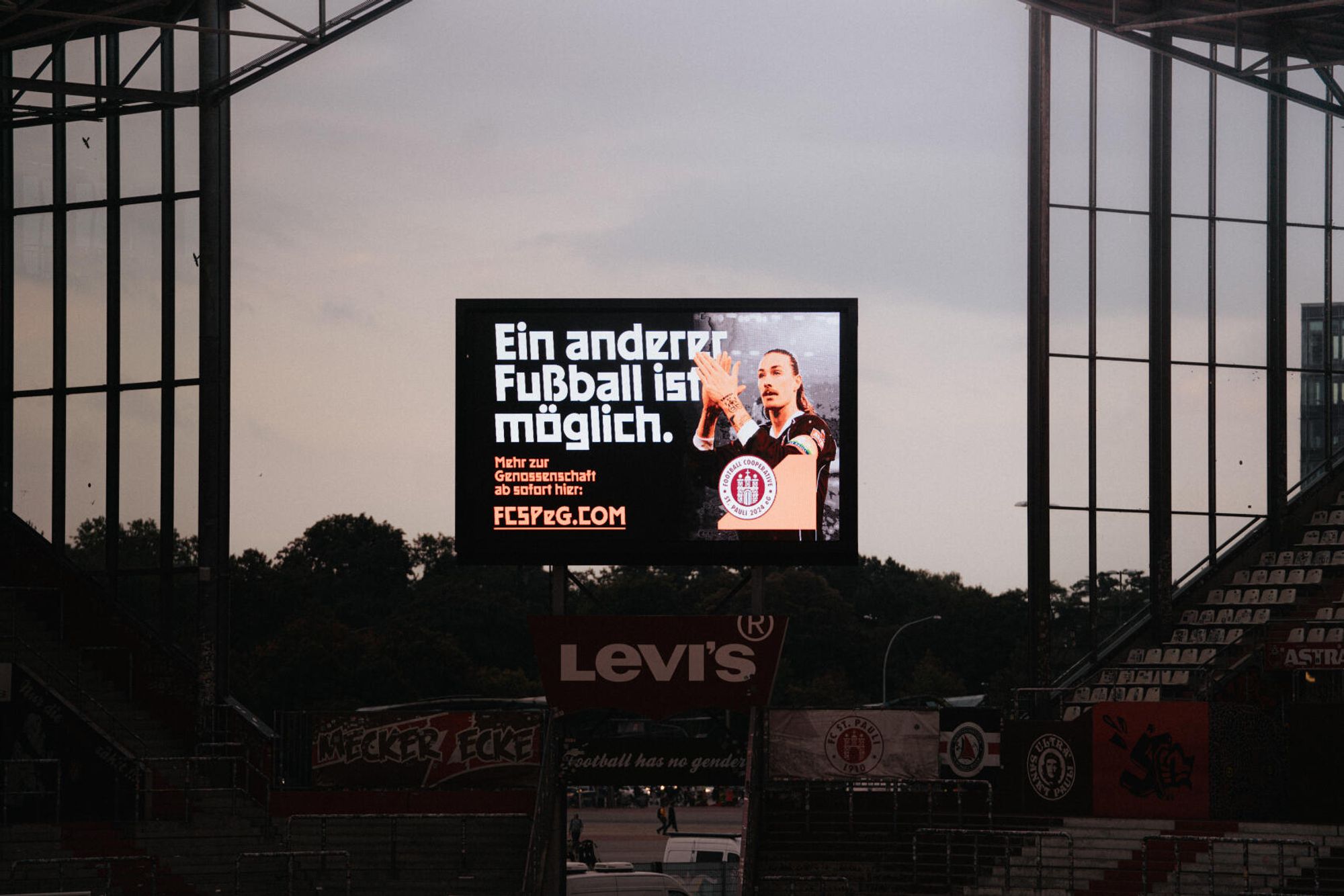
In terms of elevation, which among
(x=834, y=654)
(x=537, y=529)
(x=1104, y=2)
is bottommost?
(x=834, y=654)

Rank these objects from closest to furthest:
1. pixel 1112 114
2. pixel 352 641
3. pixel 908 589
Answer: pixel 1112 114 < pixel 352 641 < pixel 908 589

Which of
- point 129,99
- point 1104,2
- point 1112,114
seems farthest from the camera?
point 1112,114

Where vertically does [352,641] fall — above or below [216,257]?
below

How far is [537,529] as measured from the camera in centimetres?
2784

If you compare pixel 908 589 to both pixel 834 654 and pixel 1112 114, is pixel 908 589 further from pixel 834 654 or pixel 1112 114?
pixel 1112 114

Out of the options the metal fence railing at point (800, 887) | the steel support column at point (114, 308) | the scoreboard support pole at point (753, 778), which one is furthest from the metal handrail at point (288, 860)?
the steel support column at point (114, 308)

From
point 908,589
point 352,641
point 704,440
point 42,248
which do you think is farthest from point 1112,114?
point 908,589

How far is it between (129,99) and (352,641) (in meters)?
50.7

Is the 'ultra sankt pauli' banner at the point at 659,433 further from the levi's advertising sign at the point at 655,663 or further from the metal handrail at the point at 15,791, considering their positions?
the metal handrail at the point at 15,791

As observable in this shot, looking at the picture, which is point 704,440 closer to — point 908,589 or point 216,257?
point 216,257

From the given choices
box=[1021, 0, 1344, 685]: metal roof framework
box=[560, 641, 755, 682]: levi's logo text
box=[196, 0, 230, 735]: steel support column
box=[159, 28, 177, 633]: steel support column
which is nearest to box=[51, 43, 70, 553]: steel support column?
box=[159, 28, 177, 633]: steel support column

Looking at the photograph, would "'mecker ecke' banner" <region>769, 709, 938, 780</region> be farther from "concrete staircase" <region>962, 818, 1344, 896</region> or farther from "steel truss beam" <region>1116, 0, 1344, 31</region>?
A: "steel truss beam" <region>1116, 0, 1344, 31</region>

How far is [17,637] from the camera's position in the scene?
30484 millimetres

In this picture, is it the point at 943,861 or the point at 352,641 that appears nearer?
the point at 943,861
